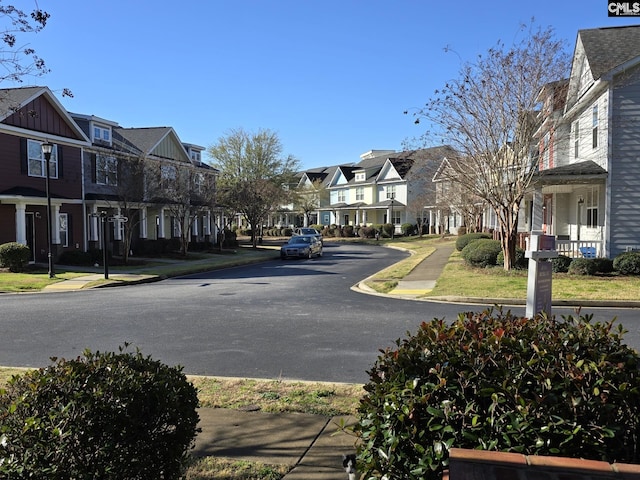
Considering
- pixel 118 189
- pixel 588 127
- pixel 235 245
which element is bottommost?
pixel 235 245

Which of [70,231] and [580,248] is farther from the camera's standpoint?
[70,231]

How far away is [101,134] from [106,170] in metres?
4.51

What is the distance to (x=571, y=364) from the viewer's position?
9.70 ft

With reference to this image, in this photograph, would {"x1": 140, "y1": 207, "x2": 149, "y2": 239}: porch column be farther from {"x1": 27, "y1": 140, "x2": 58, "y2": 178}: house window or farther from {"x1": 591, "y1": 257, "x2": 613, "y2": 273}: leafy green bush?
{"x1": 591, "y1": 257, "x2": 613, "y2": 273}: leafy green bush

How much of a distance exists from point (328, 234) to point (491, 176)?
49943 mm

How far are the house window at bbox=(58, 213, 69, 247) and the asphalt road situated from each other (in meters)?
12.0

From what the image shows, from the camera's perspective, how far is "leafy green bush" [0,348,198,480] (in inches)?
108

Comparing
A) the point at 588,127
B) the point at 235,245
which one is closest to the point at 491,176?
the point at 588,127

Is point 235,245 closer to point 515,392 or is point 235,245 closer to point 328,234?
point 328,234

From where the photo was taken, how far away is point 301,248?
33125mm

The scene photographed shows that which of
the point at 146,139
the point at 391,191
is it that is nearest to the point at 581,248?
the point at 146,139

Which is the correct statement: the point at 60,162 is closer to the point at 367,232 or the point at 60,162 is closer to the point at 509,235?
the point at 509,235

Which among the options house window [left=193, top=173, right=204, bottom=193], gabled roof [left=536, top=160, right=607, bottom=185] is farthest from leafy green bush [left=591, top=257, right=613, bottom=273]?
Answer: house window [left=193, top=173, right=204, bottom=193]

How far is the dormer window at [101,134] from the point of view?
32719mm
